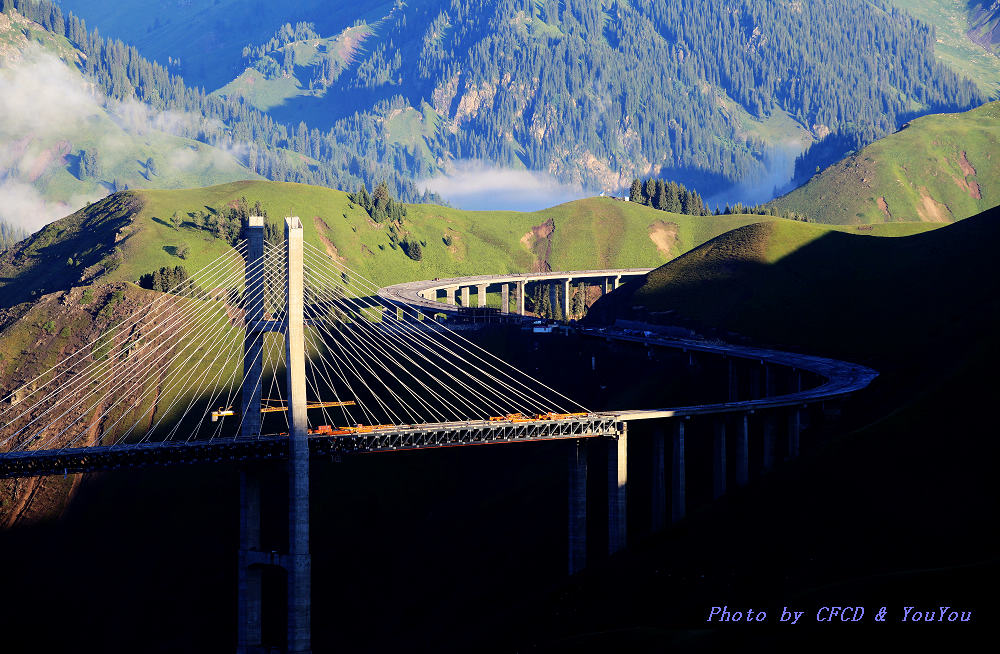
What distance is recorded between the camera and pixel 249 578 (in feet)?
314

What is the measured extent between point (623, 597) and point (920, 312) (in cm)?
8999

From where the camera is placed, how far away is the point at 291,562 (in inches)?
3541

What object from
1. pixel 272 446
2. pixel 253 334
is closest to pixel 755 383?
pixel 253 334

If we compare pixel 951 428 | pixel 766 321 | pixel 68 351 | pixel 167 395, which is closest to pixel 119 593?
pixel 167 395

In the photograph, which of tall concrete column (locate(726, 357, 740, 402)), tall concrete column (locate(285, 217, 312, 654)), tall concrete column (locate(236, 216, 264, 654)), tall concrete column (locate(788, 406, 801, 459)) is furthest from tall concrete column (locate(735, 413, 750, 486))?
tall concrete column (locate(236, 216, 264, 654))

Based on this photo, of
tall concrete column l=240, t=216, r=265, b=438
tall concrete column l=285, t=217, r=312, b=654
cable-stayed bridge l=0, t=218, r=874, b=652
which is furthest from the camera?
tall concrete column l=240, t=216, r=265, b=438

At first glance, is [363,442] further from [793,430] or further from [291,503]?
[793,430]

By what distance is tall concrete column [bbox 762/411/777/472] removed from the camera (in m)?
113

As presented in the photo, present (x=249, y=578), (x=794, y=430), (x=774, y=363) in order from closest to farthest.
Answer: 1. (x=249, y=578)
2. (x=794, y=430)
3. (x=774, y=363)

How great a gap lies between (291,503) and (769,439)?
4900 centimetres

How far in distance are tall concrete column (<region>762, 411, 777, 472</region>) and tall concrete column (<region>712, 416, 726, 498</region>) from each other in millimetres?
4922

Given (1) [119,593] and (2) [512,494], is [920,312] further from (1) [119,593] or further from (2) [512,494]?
(1) [119,593]

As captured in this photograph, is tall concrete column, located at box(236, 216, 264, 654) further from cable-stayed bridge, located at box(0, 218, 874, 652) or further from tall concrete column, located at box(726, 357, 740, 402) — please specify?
tall concrete column, located at box(726, 357, 740, 402)

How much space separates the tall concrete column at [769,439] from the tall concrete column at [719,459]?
16.1 ft
